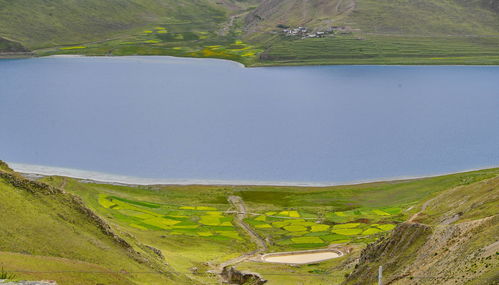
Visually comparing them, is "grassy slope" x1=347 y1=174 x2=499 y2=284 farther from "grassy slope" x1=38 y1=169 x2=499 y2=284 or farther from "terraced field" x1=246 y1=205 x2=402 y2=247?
"grassy slope" x1=38 y1=169 x2=499 y2=284

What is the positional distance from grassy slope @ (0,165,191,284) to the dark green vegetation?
83 mm

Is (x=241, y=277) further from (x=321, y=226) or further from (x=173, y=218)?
(x=173, y=218)

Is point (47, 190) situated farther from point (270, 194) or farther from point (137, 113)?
point (137, 113)

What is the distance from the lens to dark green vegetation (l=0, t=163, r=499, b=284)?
38.9 metres

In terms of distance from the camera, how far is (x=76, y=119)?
468 feet

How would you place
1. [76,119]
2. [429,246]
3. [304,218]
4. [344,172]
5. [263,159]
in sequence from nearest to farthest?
[429,246], [304,218], [344,172], [263,159], [76,119]

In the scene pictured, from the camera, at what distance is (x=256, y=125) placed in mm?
136250

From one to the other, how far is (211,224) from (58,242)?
41197mm

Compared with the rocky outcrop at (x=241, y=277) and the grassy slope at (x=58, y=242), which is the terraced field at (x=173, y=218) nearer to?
the rocky outcrop at (x=241, y=277)

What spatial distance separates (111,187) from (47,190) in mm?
53829

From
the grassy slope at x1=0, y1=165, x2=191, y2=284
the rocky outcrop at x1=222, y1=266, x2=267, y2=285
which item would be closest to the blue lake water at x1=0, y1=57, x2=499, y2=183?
the rocky outcrop at x1=222, y1=266, x2=267, y2=285

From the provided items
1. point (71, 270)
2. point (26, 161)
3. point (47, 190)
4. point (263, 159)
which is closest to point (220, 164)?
point (263, 159)

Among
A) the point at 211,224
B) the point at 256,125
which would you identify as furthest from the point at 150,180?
the point at 256,125

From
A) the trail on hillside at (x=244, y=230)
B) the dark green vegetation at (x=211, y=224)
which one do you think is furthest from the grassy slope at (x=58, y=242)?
the trail on hillside at (x=244, y=230)
